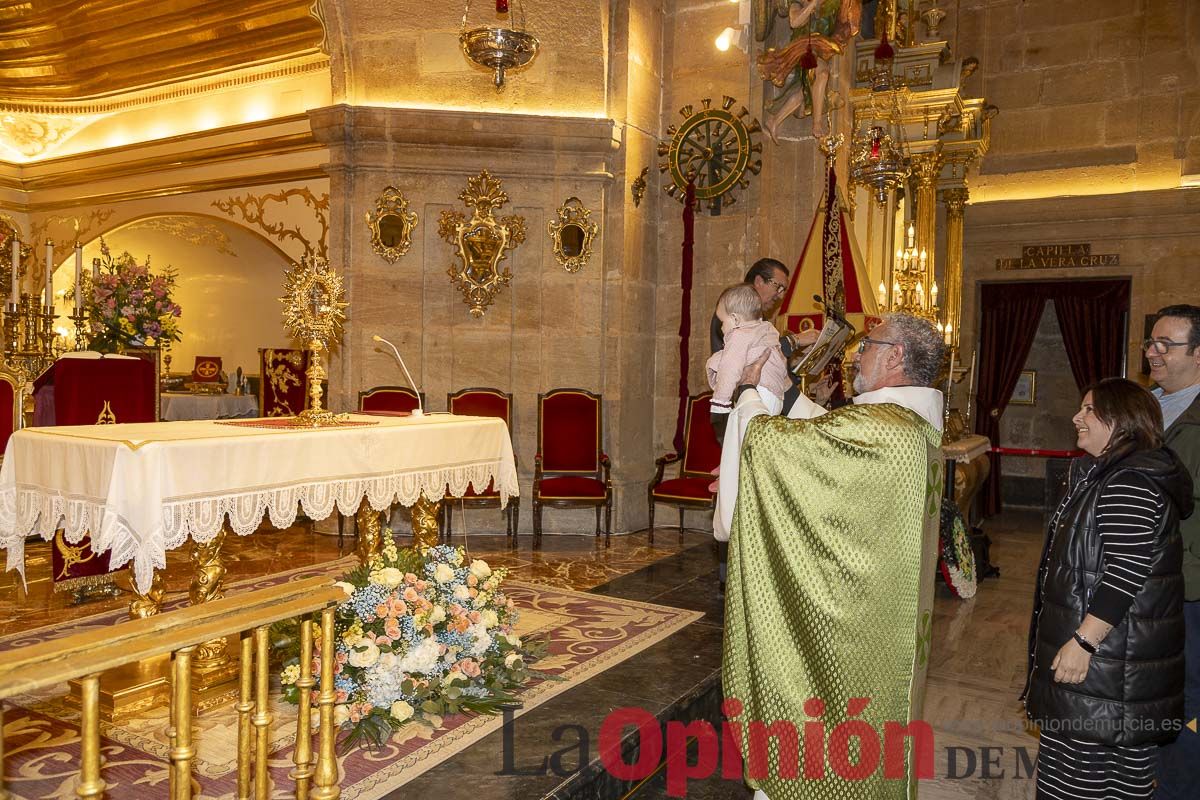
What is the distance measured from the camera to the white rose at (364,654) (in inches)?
127

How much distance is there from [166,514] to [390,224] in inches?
181

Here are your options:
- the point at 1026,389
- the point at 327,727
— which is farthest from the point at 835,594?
the point at 1026,389

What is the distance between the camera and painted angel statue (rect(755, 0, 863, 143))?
6.84 metres

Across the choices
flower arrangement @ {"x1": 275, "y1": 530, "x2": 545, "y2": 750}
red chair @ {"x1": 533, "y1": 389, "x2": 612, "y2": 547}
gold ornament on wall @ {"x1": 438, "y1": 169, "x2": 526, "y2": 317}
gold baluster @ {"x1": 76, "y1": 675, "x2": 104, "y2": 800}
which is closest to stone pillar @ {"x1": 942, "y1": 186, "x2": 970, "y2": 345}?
red chair @ {"x1": 533, "y1": 389, "x2": 612, "y2": 547}

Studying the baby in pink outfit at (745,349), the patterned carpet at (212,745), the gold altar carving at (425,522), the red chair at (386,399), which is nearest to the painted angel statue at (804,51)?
the red chair at (386,399)

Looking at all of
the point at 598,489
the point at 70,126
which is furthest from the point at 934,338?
the point at 70,126

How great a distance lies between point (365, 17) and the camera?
761 centimetres

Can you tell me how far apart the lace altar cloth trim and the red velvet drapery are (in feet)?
31.5

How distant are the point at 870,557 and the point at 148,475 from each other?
267 centimetres

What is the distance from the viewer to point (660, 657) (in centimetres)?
424

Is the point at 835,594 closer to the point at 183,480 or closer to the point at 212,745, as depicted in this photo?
the point at 212,745

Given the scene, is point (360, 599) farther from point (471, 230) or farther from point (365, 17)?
point (365, 17)

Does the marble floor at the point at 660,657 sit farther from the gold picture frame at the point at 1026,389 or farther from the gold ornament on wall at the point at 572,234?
the gold picture frame at the point at 1026,389

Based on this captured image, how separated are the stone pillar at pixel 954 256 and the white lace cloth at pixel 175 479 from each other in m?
9.30
